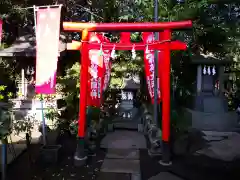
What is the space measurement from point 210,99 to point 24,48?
10.7 m

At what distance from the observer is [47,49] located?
312 inches

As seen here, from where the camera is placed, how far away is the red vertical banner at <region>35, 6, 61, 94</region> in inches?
308

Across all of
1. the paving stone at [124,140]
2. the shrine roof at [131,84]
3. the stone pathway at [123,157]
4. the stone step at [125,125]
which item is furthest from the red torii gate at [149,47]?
the shrine roof at [131,84]

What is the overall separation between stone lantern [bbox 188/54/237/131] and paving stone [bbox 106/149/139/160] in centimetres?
584

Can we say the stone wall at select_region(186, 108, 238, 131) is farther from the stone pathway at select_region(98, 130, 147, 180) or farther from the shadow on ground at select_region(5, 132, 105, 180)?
the shadow on ground at select_region(5, 132, 105, 180)

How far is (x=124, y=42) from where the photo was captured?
370 inches

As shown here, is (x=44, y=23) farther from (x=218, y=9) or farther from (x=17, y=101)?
(x=218, y=9)

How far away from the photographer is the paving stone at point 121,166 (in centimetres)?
802

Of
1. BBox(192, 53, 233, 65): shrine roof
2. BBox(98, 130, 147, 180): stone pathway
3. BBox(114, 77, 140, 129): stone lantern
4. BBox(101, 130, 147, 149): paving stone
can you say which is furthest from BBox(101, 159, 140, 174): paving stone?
BBox(192, 53, 233, 65): shrine roof

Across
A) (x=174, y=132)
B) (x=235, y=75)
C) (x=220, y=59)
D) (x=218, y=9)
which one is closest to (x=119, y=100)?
(x=174, y=132)

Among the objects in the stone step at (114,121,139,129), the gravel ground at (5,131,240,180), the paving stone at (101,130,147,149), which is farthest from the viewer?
the stone step at (114,121,139,129)

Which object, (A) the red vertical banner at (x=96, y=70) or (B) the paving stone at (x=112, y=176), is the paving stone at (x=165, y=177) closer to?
(B) the paving stone at (x=112, y=176)

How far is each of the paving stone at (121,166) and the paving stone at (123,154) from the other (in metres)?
0.40

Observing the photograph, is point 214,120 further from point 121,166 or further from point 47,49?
point 47,49
